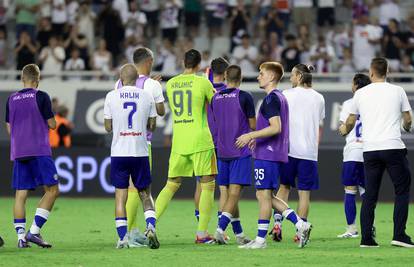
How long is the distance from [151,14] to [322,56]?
5102mm

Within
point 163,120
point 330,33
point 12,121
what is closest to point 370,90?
point 12,121

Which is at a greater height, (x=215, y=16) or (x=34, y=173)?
(x=215, y=16)

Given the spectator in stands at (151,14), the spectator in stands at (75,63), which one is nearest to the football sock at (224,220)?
the spectator in stands at (75,63)

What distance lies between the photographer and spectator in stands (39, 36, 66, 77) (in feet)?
95.2

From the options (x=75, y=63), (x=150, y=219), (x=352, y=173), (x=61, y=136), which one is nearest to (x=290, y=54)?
(x=75, y=63)

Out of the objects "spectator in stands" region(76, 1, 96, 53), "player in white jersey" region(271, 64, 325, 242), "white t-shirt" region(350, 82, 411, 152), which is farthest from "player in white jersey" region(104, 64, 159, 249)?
"spectator in stands" region(76, 1, 96, 53)

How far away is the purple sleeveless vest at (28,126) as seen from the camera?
14500mm

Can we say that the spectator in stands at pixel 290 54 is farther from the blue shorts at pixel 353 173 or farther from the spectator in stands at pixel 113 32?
the blue shorts at pixel 353 173

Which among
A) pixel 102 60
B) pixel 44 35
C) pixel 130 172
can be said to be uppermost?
pixel 44 35

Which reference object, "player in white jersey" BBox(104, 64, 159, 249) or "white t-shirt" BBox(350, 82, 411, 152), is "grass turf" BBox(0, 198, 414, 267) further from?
"white t-shirt" BBox(350, 82, 411, 152)

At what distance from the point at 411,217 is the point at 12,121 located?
7.69 meters

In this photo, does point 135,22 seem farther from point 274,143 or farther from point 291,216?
point 291,216

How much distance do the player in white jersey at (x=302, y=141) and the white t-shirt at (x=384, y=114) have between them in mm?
1426

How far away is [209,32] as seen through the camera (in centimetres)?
3055
